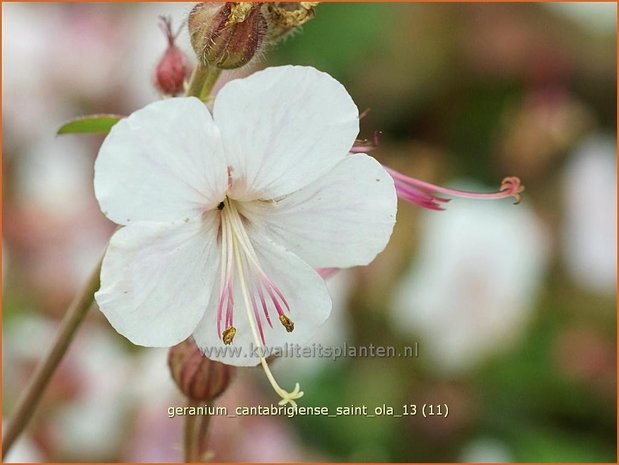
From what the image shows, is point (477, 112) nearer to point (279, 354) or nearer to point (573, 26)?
point (573, 26)

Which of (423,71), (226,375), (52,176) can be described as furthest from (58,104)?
(226,375)

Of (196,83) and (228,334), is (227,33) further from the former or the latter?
(228,334)

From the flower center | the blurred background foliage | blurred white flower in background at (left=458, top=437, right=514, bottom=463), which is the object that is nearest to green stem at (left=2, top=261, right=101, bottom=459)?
the flower center

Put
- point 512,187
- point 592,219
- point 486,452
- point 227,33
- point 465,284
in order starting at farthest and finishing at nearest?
point 592,219 < point 465,284 < point 486,452 < point 512,187 < point 227,33

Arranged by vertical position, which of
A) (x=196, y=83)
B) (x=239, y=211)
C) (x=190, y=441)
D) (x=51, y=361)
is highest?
(x=196, y=83)

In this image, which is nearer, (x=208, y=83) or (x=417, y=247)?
(x=208, y=83)

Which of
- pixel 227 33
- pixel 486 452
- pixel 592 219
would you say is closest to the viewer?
pixel 227 33

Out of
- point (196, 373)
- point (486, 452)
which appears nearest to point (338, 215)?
point (196, 373)

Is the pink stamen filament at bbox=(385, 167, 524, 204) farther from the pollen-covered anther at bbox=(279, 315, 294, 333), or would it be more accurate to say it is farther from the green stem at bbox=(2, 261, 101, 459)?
the green stem at bbox=(2, 261, 101, 459)

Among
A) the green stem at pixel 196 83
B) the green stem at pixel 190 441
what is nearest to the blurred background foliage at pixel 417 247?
the green stem at pixel 190 441
